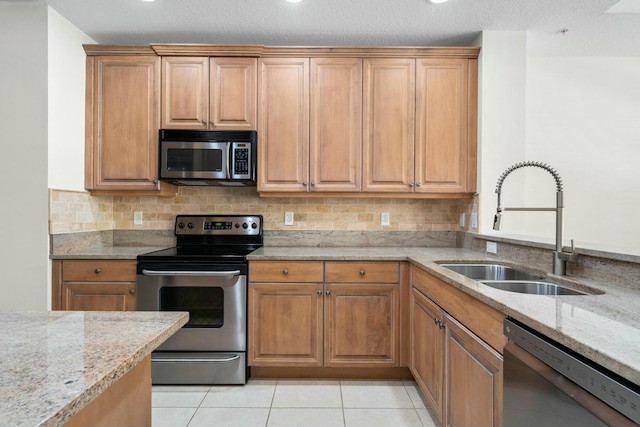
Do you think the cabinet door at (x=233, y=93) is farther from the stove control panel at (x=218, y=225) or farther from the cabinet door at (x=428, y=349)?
the cabinet door at (x=428, y=349)

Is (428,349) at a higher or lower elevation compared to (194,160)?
lower

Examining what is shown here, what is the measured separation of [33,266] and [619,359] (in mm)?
2975

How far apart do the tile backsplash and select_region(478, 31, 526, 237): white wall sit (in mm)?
430

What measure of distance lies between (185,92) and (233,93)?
0.36m

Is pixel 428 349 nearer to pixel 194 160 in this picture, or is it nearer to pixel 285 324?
pixel 285 324

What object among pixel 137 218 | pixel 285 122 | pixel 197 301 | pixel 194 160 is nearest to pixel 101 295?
pixel 197 301

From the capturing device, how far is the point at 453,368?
1.63 m

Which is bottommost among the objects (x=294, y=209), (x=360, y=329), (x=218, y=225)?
(x=360, y=329)

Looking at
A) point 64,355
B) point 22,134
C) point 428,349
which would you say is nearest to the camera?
point 64,355

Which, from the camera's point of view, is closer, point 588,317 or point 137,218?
point 588,317

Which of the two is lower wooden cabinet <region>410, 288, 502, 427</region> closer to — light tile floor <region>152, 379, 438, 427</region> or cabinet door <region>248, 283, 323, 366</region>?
light tile floor <region>152, 379, 438, 427</region>

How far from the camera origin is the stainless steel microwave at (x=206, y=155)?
2.64 meters

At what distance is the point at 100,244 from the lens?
285 centimetres

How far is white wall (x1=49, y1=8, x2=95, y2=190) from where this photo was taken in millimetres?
2381
